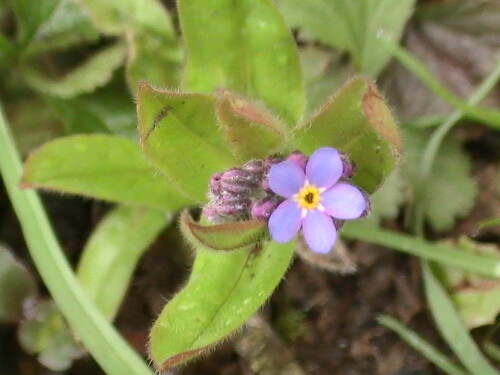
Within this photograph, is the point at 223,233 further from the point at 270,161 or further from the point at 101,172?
the point at 101,172

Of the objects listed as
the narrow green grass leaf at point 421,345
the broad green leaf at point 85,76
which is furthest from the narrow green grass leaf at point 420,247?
the broad green leaf at point 85,76

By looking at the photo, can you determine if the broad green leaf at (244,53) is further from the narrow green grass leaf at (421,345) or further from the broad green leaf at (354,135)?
the narrow green grass leaf at (421,345)

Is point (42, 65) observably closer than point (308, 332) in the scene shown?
No

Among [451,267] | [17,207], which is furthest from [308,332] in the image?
[17,207]

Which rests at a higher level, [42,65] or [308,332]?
[42,65]

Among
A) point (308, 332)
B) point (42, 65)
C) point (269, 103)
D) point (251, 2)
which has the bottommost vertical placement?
point (308, 332)

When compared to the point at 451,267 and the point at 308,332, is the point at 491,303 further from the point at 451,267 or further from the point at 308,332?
the point at 308,332
